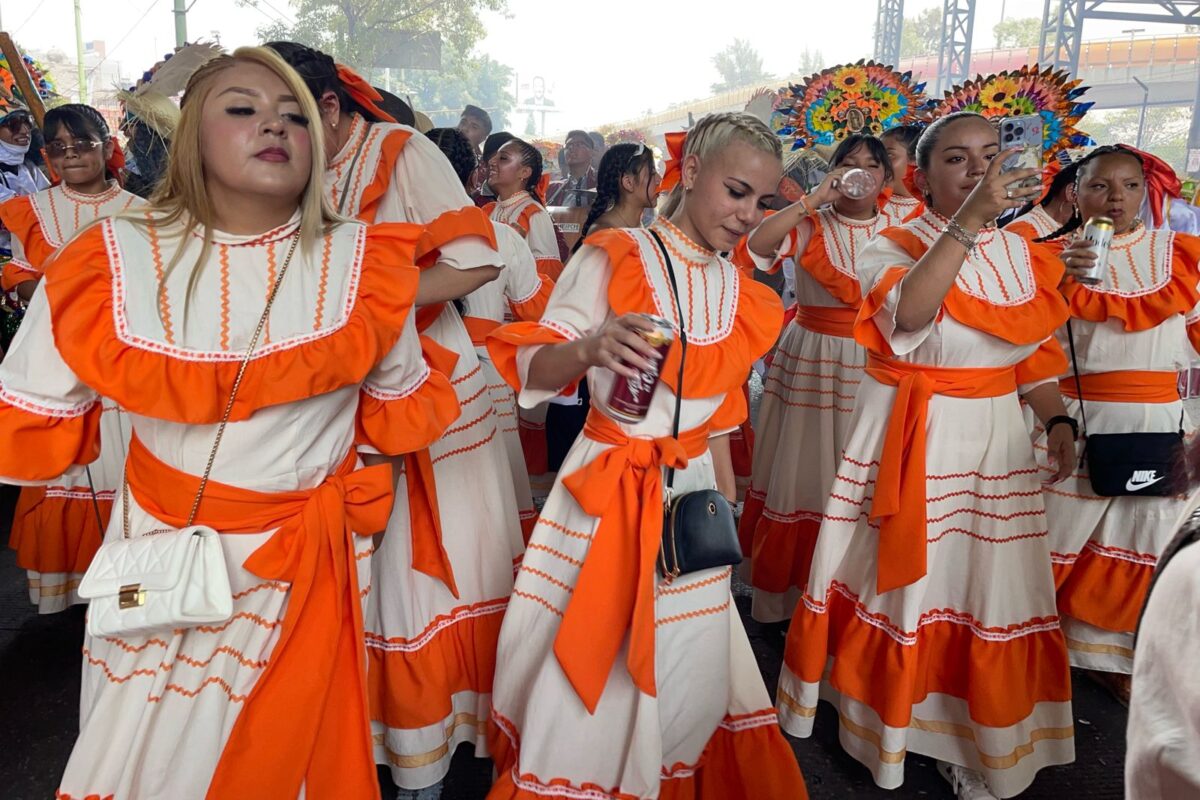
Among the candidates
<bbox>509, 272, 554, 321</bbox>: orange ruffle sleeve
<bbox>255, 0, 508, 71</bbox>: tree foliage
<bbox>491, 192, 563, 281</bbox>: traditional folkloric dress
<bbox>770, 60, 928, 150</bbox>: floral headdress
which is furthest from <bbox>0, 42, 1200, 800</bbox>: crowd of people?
<bbox>255, 0, 508, 71</bbox>: tree foliage

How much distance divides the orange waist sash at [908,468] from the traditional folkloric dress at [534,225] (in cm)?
292

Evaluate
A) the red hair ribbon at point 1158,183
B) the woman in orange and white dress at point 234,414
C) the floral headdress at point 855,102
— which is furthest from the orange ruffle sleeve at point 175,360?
the floral headdress at point 855,102

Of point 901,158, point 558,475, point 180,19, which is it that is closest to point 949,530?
point 558,475

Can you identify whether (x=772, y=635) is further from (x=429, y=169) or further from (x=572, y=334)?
(x=429, y=169)

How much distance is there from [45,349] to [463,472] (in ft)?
3.88

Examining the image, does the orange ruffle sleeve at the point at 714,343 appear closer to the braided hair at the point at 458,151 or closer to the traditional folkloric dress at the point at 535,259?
the braided hair at the point at 458,151

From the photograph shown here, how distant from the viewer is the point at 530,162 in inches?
208

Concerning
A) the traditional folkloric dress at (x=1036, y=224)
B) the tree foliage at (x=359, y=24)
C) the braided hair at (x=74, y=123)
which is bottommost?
the traditional folkloric dress at (x=1036, y=224)

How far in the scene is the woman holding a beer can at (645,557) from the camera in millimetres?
1953

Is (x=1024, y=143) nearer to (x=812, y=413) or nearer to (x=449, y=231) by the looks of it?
(x=449, y=231)

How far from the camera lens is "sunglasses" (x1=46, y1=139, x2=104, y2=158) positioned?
3.56 m

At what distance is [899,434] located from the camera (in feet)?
7.79

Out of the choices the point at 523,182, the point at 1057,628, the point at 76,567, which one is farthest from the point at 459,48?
the point at 1057,628

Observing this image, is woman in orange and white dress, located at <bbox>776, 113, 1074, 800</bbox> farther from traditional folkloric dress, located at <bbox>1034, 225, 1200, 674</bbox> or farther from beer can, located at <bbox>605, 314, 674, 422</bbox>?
beer can, located at <bbox>605, 314, 674, 422</bbox>
